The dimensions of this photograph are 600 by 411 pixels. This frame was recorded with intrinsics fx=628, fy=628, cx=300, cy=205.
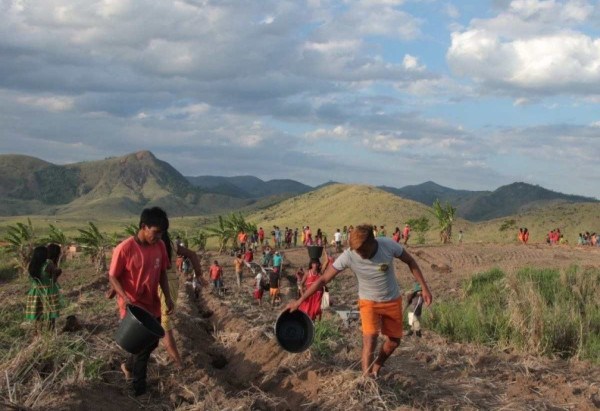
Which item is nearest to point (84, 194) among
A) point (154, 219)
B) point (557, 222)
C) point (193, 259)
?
point (557, 222)

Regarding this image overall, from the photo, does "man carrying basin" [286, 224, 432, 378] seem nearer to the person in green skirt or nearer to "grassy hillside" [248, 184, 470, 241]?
the person in green skirt

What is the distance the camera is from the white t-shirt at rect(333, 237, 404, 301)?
597 cm

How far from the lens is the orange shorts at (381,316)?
6031mm

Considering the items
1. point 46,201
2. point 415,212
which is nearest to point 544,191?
point 415,212

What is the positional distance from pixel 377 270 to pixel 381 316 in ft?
1.65

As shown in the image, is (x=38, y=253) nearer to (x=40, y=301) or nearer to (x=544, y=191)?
(x=40, y=301)

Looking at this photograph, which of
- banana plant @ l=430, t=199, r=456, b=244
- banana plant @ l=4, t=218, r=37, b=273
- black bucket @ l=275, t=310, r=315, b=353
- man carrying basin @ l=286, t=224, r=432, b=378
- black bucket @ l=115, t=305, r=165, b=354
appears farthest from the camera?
banana plant @ l=430, t=199, r=456, b=244

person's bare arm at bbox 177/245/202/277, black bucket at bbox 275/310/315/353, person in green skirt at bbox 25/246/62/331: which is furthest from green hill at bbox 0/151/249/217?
black bucket at bbox 275/310/315/353

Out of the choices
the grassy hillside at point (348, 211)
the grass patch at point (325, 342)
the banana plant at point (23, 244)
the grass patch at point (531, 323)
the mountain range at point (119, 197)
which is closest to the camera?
the grass patch at point (325, 342)

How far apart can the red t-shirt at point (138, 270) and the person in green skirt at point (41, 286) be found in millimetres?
2979

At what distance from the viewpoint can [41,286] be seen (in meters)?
8.61

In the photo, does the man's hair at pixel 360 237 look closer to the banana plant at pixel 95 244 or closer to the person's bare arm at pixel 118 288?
the person's bare arm at pixel 118 288

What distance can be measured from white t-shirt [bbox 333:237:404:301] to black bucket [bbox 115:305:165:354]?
6.11 feet

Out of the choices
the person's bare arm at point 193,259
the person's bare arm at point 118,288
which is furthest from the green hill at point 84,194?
the person's bare arm at point 118,288
